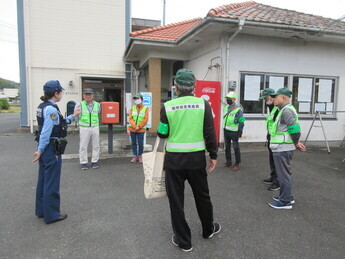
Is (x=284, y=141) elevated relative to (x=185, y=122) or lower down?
lower down

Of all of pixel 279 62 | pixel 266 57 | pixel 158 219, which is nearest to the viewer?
pixel 158 219

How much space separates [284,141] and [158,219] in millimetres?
2213

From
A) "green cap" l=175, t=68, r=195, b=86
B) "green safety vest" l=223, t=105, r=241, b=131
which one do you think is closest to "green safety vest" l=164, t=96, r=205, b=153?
"green cap" l=175, t=68, r=195, b=86

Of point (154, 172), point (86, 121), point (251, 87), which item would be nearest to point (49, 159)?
point (154, 172)

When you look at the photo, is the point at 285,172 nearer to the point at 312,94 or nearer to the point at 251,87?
the point at 251,87

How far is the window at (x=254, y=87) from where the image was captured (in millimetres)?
7816

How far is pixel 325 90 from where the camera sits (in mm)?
8672

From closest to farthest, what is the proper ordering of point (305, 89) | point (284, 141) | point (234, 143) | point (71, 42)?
point (284, 141) < point (234, 143) < point (305, 89) < point (71, 42)

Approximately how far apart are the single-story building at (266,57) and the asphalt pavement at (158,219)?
3155mm

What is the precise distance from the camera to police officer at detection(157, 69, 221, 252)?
2.59 metres

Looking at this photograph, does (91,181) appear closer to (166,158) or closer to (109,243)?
(109,243)

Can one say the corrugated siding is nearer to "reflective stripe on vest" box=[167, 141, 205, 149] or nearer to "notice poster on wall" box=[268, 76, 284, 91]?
"notice poster on wall" box=[268, 76, 284, 91]

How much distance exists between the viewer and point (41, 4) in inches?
464

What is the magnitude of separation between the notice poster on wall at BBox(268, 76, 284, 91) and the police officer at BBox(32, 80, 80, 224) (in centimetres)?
682
